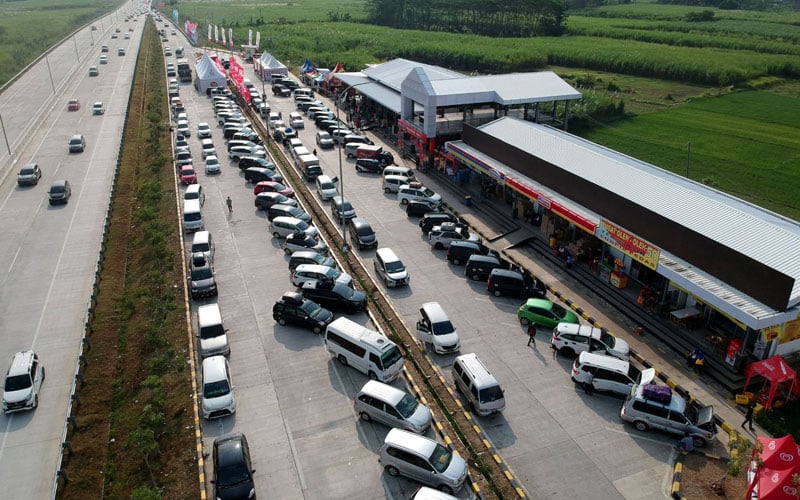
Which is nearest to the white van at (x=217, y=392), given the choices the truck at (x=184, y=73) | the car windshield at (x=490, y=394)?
A: the car windshield at (x=490, y=394)

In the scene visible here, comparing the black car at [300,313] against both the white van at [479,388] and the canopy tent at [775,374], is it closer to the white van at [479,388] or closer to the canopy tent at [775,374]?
the white van at [479,388]

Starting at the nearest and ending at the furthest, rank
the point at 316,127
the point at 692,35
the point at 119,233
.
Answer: the point at 119,233, the point at 316,127, the point at 692,35

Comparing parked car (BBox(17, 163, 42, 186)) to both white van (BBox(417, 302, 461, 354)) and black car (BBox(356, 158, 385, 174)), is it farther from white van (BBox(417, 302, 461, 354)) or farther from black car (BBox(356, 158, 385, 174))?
white van (BBox(417, 302, 461, 354))

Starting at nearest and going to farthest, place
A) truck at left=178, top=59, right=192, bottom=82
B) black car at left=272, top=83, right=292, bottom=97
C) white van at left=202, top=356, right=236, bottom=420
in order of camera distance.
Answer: white van at left=202, top=356, right=236, bottom=420
black car at left=272, top=83, right=292, bottom=97
truck at left=178, top=59, right=192, bottom=82

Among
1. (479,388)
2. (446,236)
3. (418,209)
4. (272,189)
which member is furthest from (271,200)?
(479,388)

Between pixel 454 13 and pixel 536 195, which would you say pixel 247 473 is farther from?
pixel 454 13

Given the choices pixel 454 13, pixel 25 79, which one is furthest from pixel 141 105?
pixel 454 13

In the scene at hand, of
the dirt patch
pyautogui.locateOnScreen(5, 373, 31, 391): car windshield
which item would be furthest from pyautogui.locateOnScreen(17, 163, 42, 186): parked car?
the dirt patch
